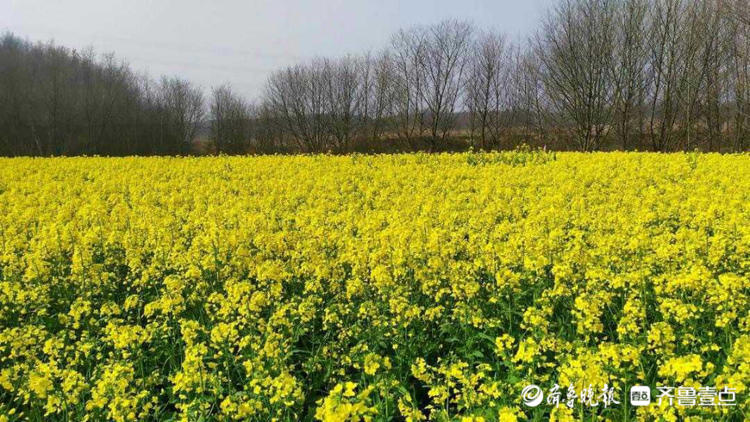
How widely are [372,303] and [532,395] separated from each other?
5.63 feet

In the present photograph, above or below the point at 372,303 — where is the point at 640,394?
below

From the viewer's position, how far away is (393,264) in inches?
213

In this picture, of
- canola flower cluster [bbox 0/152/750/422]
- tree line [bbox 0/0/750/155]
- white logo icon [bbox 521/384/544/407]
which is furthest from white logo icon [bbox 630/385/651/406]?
tree line [bbox 0/0/750/155]

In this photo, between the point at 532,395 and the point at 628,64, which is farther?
the point at 628,64

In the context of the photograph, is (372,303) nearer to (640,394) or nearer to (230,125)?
(640,394)

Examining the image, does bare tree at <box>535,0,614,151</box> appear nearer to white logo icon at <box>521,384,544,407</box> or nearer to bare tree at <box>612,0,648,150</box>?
bare tree at <box>612,0,648,150</box>

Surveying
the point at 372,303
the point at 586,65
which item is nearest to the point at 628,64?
the point at 586,65

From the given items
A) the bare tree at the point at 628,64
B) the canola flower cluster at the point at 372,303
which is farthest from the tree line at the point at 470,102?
the canola flower cluster at the point at 372,303

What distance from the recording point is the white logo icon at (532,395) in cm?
308

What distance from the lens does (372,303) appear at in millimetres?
4480

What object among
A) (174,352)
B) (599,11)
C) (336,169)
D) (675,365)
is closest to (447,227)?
(174,352)

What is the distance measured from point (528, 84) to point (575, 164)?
34.6 m

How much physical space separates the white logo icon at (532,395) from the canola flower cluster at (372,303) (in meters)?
0.10

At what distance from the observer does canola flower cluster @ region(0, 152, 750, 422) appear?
3139mm
